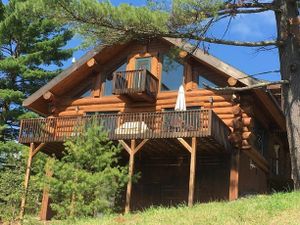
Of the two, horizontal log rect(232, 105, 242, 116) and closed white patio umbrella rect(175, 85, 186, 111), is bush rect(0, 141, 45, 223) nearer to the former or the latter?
closed white patio umbrella rect(175, 85, 186, 111)

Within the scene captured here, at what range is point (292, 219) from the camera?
42.8 ft

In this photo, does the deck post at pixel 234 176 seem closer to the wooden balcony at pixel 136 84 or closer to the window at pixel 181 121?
the window at pixel 181 121

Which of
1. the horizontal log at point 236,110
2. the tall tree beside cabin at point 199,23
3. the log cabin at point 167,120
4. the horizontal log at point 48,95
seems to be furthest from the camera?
the horizontal log at point 48,95

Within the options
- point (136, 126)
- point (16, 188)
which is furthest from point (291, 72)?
point (16, 188)

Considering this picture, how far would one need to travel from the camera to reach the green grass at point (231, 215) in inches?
528

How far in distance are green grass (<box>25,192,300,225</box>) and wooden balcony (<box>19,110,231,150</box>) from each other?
4969 mm

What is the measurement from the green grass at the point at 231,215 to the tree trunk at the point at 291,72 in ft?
8.01

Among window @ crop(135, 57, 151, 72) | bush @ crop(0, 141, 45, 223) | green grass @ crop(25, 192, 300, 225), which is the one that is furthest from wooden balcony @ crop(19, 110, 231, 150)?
green grass @ crop(25, 192, 300, 225)

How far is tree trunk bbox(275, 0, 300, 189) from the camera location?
59.0 feet

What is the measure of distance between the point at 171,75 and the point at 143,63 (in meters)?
1.49

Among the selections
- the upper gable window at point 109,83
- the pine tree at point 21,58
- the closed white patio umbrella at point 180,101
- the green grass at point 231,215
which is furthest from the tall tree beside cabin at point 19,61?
the green grass at point 231,215

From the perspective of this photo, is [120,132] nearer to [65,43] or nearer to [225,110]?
[225,110]

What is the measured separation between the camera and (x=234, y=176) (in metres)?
22.3

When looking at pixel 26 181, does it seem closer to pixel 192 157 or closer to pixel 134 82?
pixel 134 82
